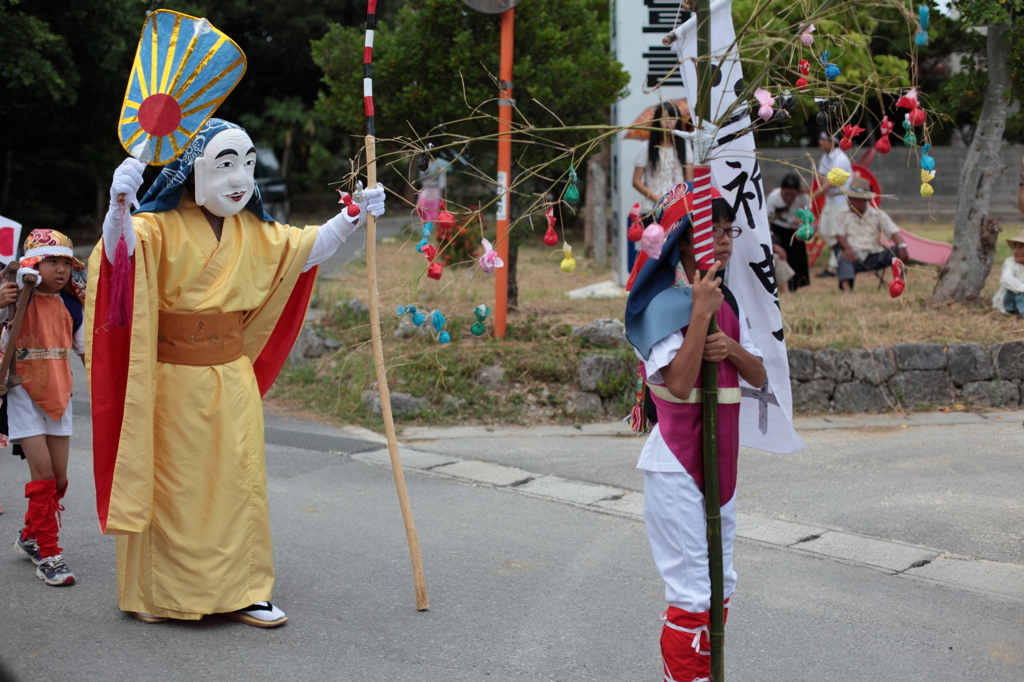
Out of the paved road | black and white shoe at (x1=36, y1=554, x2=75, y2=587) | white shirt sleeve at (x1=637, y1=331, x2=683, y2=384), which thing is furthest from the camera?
black and white shoe at (x1=36, y1=554, x2=75, y2=587)

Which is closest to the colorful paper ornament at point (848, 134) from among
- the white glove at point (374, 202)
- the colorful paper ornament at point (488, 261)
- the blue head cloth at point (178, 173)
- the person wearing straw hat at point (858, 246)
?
the colorful paper ornament at point (488, 261)

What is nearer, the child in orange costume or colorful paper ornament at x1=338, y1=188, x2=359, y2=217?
colorful paper ornament at x1=338, y1=188, x2=359, y2=217

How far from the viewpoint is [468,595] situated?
421cm

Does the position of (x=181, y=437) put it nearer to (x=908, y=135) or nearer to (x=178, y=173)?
(x=178, y=173)

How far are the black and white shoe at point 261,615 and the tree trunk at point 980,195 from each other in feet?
22.7

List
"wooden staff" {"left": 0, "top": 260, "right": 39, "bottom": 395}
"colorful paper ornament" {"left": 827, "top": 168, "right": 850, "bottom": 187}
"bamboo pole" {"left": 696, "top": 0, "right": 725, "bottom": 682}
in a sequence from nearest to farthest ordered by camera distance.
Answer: "colorful paper ornament" {"left": 827, "top": 168, "right": 850, "bottom": 187} → "bamboo pole" {"left": 696, "top": 0, "right": 725, "bottom": 682} → "wooden staff" {"left": 0, "top": 260, "right": 39, "bottom": 395}

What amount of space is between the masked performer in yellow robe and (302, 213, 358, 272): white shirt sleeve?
7cm

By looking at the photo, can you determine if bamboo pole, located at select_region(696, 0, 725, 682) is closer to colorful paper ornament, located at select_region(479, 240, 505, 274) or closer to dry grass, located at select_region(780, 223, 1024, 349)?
colorful paper ornament, located at select_region(479, 240, 505, 274)

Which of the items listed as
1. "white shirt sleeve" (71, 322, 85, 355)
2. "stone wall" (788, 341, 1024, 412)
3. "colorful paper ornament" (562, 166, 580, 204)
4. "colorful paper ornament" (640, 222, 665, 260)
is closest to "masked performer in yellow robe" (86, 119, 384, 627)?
"white shirt sleeve" (71, 322, 85, 355)

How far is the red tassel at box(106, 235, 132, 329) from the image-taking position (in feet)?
11.5

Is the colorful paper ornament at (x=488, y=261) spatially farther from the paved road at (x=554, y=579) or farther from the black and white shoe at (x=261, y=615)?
the black and white shoe at (x=261, y=615)

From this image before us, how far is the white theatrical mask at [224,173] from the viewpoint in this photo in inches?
149

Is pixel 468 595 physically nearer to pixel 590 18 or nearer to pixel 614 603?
pixel 614 603

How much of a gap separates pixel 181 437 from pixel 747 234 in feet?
7.72
